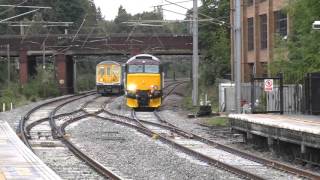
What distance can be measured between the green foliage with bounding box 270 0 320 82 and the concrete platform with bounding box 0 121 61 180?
521 inches

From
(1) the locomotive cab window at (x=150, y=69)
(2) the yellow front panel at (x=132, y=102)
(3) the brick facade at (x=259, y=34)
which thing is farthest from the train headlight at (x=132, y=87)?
(3) the brick facade at (x=259, y=34)

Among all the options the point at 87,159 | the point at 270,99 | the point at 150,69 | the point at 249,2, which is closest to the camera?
the point at 87,159

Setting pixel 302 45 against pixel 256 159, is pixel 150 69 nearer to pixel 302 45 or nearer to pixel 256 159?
pixel 302 45

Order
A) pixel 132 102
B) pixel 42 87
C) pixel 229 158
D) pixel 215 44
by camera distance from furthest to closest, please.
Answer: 1. pixel 215 44
2. pixel 42 87
3. pixel 132 102
4. pixel 229 158

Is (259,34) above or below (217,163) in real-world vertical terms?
above

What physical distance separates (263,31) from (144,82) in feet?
56.5

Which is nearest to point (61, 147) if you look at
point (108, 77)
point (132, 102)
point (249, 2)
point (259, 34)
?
point (132, 102)

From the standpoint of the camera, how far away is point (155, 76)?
4294 cm

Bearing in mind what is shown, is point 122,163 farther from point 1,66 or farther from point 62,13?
point 62,13

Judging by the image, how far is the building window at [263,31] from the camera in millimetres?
55094

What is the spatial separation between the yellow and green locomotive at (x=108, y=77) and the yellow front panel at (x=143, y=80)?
25522 mm

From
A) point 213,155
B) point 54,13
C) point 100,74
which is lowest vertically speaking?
point 213,155

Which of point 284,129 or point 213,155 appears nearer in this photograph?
point 284,129

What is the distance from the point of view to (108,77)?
68750 millimetres
